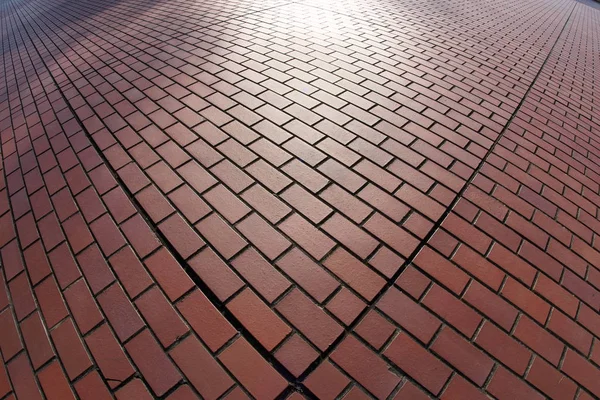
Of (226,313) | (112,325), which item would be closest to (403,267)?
(226,313)

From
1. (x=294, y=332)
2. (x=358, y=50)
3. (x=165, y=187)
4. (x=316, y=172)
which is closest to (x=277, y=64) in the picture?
(x=358, y=50)

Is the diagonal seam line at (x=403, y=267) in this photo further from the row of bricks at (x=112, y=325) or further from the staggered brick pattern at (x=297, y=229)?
the row of bricks at (x=112, y=325)

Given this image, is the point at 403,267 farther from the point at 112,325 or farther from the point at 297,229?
the point at 112,325

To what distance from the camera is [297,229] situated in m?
1.56

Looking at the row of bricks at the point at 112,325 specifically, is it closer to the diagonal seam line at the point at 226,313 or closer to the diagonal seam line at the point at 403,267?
the diagonal seam line at the point at 226,313

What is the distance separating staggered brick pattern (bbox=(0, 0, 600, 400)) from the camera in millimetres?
1223

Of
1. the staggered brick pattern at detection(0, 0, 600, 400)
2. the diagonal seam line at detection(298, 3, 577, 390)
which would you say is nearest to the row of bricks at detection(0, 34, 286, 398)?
the staggered brick pattern at detection(0, 0, 600, 400)

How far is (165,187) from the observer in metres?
1.76

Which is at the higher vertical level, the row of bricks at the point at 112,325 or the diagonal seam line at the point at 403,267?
the diagonal seam line at the point at 403,267

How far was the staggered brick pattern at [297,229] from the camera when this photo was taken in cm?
122

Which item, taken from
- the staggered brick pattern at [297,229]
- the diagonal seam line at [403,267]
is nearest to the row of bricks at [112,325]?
the staggered brick pattern at [297,229]

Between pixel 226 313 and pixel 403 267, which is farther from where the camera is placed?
pixel 403 267

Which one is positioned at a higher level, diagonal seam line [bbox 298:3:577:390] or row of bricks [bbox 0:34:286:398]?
diagonal seam line [bbox 298:3:577:390]

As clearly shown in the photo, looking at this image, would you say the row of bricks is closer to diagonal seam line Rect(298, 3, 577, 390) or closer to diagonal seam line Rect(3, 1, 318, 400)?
diagonal seam line Rect(3, 1, 318, 400)
